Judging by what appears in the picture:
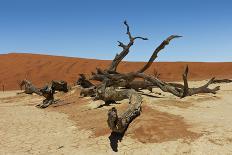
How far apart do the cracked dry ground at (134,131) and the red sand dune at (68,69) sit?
59.4 feet

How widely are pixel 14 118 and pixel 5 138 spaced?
3014 mm

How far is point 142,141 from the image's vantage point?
8352 mm

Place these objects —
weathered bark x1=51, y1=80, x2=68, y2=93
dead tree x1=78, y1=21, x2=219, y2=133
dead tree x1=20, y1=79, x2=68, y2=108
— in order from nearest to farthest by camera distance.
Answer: dead tree x1=78, y1=21, x2=219, y2=133 → dead tree x1=20, y1=79, x2=68, y2=108 → weathered bark x1=51, y1=80, x2=68, y2=93

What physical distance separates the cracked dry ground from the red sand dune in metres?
18.1

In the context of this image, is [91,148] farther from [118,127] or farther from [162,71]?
[162,71]

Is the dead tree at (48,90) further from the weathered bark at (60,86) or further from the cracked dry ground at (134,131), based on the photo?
the cracked dry ground at (134,131)

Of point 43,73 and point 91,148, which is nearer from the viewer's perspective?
point 91,148

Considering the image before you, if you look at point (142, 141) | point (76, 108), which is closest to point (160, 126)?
point (142, 141)

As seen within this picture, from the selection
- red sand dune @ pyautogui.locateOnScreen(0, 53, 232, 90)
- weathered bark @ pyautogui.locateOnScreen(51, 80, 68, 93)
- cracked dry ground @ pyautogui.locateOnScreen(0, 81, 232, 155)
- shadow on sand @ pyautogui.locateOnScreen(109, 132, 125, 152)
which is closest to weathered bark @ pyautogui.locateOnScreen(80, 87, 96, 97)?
weathered bark @ pyautogui.locateOnScreen(51, 80, 68, 93)

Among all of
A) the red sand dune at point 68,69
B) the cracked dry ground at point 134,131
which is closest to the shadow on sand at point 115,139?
the cracked dry ground at point 134,131

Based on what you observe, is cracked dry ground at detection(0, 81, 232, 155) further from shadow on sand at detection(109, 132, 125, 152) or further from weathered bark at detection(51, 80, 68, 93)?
weathered bark at detection(51, 80, 68, 93)

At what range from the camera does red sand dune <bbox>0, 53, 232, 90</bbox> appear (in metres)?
32.8

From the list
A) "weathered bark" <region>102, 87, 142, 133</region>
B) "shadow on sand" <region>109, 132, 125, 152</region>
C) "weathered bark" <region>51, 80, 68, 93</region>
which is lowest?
"shadow on sand" <region>109, 132, 125, 152</region>

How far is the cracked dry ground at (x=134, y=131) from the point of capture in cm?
806
